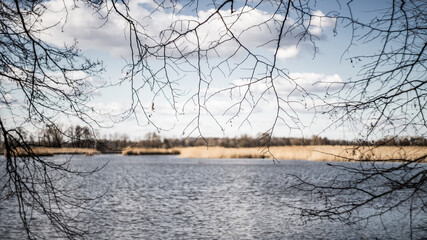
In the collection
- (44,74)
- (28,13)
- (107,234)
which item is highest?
(28,13)

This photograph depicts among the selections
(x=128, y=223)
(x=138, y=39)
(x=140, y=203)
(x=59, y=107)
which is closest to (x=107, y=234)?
(x=128, y=223)

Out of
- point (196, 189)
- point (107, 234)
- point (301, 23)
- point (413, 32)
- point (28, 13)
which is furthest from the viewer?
point (196, 189)

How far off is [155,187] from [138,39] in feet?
45.8

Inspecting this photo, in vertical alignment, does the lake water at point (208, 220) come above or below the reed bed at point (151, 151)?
below

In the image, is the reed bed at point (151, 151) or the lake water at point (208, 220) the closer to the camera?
the lake water at point (208, 220)

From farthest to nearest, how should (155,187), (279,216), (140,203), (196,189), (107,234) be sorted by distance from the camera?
(155,187) → (196,189) → (140,203) → (279,216) → (107,234)

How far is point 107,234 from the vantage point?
25.2 ft

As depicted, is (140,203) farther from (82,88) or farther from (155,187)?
(82,88)

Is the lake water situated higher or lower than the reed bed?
lower

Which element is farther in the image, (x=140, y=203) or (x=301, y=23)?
(x=140, y=203)

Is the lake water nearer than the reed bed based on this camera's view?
Yes

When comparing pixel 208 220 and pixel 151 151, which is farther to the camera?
Answer: pixel 151 151

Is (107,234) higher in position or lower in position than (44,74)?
lower

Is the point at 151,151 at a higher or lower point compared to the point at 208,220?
higher
